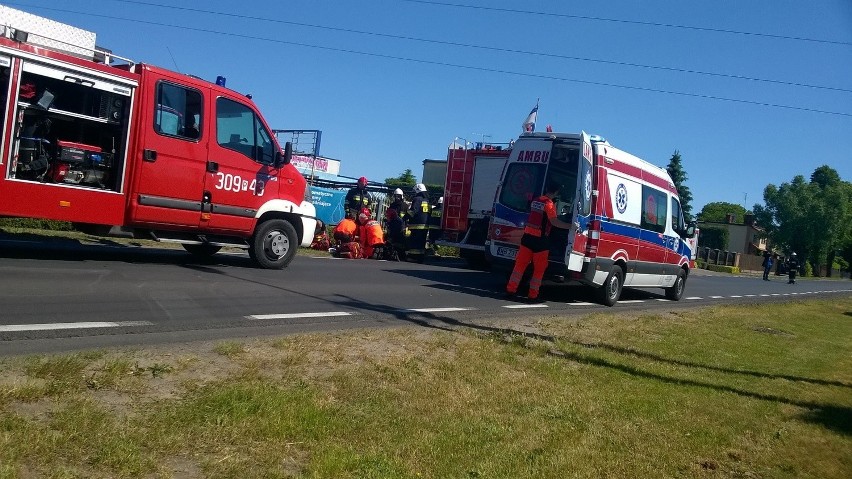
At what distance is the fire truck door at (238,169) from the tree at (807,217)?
2936 inches

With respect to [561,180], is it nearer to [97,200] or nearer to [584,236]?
[584,236]

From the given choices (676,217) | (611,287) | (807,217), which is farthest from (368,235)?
(807,217)

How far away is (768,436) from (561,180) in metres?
7.80

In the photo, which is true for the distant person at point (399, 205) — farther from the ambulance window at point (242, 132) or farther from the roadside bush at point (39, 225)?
the roadside bush at point (39, 225)

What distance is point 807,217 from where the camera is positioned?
75500 millimetres

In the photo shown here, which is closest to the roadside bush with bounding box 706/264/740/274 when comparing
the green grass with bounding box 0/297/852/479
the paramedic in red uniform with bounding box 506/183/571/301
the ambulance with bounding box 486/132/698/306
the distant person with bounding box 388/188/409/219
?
the distant person with bounding box 388/188/409/219

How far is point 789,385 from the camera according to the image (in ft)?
25.2

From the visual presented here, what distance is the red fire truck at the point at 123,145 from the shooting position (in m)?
9.08

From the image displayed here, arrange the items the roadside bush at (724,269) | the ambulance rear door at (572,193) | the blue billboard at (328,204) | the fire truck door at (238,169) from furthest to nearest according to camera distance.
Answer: the roadside bush at (724,269) < the blue billboard at (328,204) < the ambulance rear door at (572,193) < the fire truck door at (238,169)

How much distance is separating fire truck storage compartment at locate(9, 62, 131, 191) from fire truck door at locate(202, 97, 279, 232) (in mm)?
1365

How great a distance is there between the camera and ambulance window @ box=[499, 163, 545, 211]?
13008 mm

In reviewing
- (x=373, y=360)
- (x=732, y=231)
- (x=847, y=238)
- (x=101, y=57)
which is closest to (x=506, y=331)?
(x=373, y=360)

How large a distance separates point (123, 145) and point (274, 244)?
3.04 metres

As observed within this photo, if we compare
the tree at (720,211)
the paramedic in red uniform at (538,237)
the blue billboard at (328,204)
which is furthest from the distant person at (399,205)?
the tree at (720,211)
